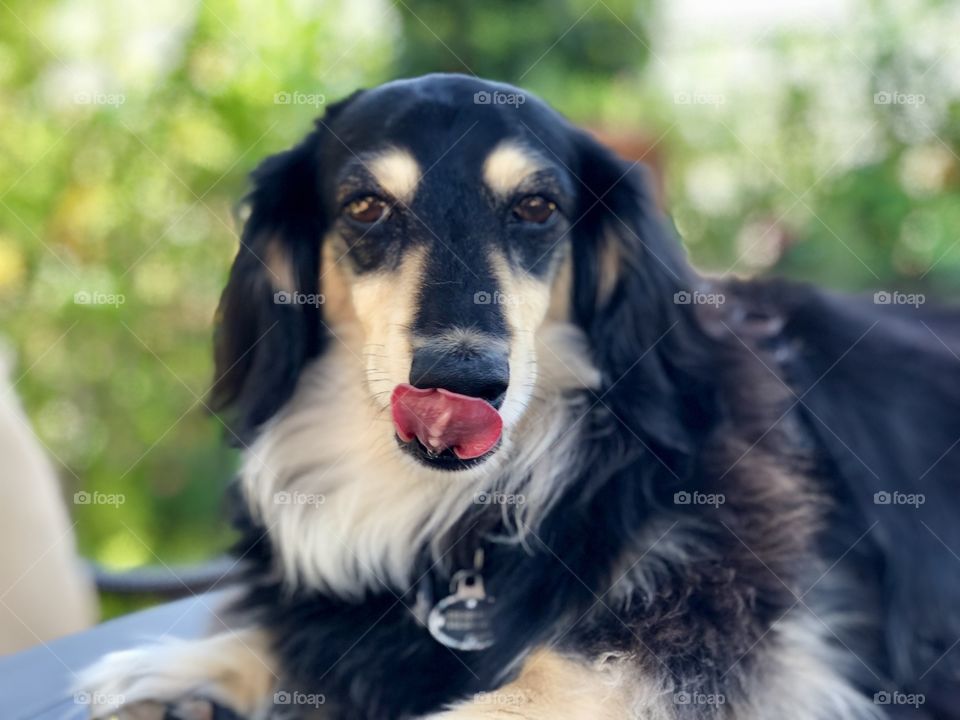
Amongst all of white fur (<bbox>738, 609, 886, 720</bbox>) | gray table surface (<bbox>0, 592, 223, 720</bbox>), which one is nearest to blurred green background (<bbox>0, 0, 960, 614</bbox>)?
gray table surface (<bbox>0, 592, 223, 720</bbox>)

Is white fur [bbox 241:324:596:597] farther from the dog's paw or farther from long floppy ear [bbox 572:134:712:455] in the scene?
the dog's paw

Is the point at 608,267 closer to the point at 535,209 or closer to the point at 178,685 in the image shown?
the point at 535,209

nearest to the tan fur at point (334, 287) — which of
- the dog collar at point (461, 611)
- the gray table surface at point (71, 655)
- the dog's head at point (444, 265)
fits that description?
the dog's head at point (444, 265)

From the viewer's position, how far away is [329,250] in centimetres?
128

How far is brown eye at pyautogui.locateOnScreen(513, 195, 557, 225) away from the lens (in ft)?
3.85

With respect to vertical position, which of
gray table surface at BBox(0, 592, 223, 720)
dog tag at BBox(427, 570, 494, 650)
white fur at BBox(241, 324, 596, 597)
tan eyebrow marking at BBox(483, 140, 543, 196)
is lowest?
gray table surface at BBox(0, 592, 223, 720)

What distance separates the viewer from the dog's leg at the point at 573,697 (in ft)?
3.41

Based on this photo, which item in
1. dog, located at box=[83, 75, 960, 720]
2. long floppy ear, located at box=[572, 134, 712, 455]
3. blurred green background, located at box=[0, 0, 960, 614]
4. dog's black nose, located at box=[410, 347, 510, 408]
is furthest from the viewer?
blurred green background, located at box=[0, 0, 960, 614]

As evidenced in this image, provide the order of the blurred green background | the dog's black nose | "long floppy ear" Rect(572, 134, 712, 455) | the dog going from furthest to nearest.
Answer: the blurred green background < "long floppy ear" Rect(572, 134, 712, 455) < the dog < the dog's black nose

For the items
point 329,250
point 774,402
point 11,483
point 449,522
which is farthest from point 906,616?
point 11,483

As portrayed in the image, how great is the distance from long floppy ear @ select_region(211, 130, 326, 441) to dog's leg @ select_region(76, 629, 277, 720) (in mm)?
315

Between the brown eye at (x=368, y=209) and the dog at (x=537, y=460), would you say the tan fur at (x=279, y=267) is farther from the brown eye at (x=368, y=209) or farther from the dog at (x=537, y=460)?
the brown eye at (x=368, y=209)

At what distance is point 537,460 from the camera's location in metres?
1.28

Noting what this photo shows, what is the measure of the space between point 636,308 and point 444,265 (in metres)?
0.30
